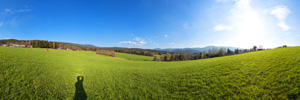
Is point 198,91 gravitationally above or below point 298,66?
below

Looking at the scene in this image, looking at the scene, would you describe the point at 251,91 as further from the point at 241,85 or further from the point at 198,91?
the point at 198,91

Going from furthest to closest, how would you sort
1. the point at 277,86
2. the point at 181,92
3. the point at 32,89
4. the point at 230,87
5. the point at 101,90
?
the point at 101,90 < the point at 181,92 < the point at 230,87 < the point at 32,89 < the point at 277,86

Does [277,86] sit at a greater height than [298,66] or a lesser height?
lesser

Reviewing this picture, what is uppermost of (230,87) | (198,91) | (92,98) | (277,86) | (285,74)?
(285,74)

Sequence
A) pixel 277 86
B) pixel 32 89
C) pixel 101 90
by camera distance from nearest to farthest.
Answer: pixel 277 86 < pixel 32 89 < pixel 101 90

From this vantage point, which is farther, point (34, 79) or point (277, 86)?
point (34, 79)

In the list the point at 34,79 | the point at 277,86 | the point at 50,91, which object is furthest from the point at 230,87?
the point at 34,79

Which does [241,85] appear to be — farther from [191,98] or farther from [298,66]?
[298,66]

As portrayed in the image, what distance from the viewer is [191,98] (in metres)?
6.71

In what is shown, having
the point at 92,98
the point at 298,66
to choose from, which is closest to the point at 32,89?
the point at 92,98

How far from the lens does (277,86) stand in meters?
5.74

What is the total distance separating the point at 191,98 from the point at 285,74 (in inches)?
286

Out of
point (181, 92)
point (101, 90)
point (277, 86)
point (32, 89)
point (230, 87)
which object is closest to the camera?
point (277, 86)

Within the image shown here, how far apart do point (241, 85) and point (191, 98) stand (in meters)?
4.14
